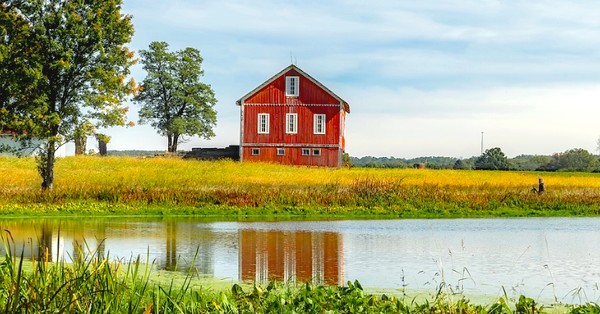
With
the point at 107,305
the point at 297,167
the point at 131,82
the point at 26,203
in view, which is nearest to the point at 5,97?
the point at 131,82

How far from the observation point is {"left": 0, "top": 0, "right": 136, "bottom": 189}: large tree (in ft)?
131

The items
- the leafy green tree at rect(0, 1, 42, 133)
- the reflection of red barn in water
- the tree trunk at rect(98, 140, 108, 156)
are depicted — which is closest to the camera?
the reflection of red barn in water

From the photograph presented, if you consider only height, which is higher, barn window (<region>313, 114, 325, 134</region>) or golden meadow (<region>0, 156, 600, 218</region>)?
barn window (<region>313, 114, 325, 134</region>)

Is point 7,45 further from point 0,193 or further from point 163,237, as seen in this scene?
point 163,237

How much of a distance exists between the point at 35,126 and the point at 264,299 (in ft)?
102

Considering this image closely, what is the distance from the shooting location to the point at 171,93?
84.3 metres

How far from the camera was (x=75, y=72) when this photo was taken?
4103 centimetres

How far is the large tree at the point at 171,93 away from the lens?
84.7 meters

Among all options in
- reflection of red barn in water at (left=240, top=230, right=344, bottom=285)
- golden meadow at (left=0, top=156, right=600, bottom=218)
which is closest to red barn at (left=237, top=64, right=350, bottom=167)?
golden meadow at (left=0, top=156, right=600, bottom=218)

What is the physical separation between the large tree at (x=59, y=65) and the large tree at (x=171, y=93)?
139 ft

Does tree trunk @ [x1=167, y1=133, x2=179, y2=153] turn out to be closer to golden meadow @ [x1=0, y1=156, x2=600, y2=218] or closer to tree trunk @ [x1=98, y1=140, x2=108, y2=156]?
tree trunk @ [x1=98, y1=140, x2=108, y2=156]

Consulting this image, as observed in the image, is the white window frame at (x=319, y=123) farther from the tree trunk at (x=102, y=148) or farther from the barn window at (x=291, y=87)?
the tree trunk at (x=102, y=148)

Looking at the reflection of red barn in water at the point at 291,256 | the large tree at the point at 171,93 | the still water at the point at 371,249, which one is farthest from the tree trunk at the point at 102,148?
the reflection of red barn in water at the point at 291,256

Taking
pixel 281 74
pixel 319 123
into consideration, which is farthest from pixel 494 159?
pixel 281 74
